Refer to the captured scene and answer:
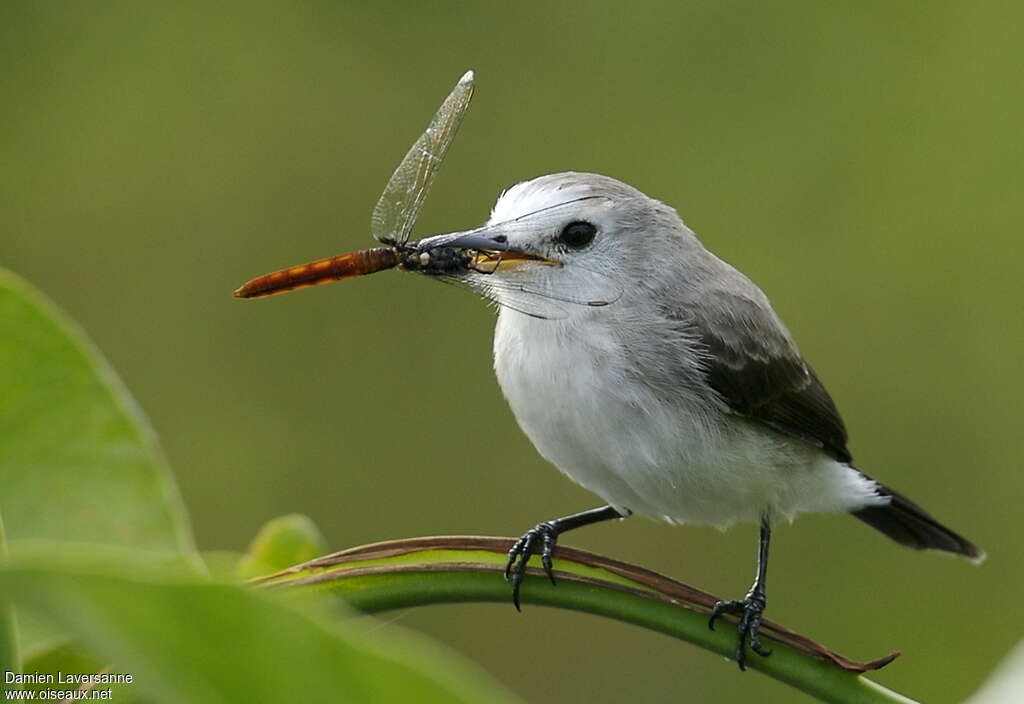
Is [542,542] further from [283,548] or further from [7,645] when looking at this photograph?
[7,645]

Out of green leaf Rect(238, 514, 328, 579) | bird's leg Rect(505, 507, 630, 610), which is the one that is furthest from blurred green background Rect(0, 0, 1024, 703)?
green leaf Rect(238, 514, 328, 579)

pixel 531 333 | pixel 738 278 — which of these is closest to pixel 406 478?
pixel 738 278

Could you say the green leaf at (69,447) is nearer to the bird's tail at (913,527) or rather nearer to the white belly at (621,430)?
the white belly at (621,430)

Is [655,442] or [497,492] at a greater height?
[497,492]

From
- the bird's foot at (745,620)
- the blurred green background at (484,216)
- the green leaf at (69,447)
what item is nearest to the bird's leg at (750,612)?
the bird's foot at (745,620)

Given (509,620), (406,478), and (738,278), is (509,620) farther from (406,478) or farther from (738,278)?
(738,278)

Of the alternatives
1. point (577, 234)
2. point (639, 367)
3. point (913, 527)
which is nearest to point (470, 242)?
point (577, 234)

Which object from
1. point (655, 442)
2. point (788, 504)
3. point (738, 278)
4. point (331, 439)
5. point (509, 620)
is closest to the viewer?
point (655, 442)
